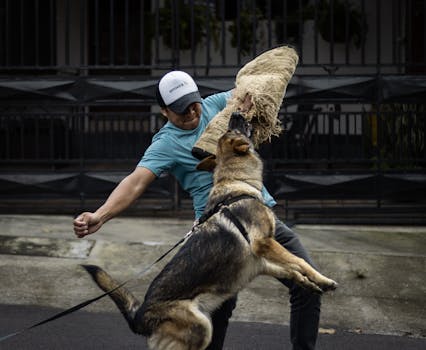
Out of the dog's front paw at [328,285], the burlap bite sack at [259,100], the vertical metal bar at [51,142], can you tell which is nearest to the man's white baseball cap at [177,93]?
the burlap bite sack at [259,100]

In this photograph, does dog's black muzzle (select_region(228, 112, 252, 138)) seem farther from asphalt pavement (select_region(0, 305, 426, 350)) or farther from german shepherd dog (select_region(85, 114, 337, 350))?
asphalt pavement (select_region(0, 305, 426, 350))

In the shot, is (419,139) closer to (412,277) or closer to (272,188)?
(272,188)

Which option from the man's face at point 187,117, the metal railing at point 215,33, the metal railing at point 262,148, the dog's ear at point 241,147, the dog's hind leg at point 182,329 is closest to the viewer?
the dog's hind leg at point 182,329

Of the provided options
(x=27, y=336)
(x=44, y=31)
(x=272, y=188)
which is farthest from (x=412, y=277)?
(x=44, y=31)

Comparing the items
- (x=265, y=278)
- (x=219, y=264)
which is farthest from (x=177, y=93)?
(x=265, y=278)

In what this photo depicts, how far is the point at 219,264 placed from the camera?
14.5 ft

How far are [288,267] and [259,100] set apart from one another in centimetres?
106

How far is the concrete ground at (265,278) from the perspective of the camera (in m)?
6.81

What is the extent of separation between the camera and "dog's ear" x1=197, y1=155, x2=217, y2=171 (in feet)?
→ 15.5

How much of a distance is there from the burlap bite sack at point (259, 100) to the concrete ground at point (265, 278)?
2.22 meters

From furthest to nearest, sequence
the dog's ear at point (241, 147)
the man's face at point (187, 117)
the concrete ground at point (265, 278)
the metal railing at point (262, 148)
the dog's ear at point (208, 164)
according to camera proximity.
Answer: the metal railing at point (262, 148), the concrete ground at point (265, 278), the man's face at point (187, 117), the dog's ear at point (208, 164), the dog's ear at point (241, 147)

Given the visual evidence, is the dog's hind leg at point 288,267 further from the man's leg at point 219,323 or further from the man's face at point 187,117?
the man's face at point 187,117

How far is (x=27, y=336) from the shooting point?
6184 mm

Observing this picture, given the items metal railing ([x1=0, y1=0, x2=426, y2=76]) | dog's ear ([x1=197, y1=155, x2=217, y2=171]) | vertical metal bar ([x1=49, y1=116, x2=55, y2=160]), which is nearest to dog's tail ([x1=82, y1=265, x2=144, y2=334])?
dog's ear ([x1=197, y1=155, x2=217, y2=171])
